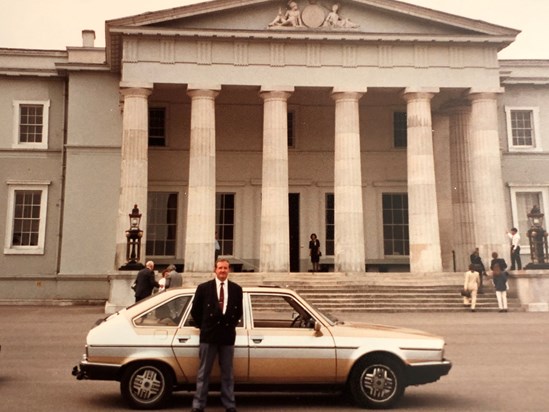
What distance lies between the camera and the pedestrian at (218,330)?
7.67m

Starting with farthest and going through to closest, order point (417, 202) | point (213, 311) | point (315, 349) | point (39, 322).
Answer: point (417, 202) < point (39, 322) < point (315, 349) < point (213, 311)

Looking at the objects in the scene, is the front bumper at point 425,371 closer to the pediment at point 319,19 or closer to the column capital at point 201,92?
the column capital at point 201,92

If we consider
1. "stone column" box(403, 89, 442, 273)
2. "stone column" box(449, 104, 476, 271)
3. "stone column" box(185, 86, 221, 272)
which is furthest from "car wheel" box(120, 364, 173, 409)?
"stone column" box(449, 104, 476, 271)

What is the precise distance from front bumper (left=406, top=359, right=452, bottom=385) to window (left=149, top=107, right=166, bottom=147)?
25.7 metres

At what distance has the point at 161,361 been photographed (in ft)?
26.8

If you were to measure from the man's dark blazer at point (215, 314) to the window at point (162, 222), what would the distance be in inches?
958

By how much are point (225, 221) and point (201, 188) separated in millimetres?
6319

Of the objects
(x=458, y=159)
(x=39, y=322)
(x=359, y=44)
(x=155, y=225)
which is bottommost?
(x=39, y=322)

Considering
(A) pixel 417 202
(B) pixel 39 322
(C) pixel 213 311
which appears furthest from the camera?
(A) pixel 417 202

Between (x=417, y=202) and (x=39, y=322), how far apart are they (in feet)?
51.5

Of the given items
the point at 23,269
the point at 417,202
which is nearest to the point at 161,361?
the point at 417,202

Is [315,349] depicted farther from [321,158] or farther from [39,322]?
[321,158]

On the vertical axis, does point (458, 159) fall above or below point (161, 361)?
above

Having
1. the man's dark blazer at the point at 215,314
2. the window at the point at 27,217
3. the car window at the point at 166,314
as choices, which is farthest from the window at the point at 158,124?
the man's dark blazer at the point at 215,314
